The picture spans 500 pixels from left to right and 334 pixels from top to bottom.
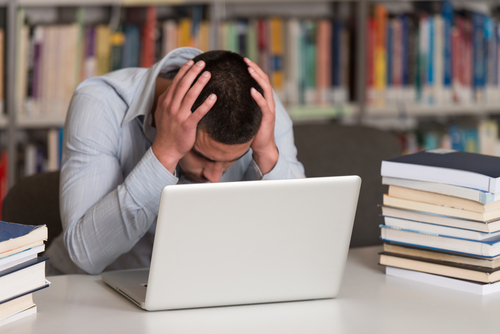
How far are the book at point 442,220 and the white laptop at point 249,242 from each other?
0.63 ft

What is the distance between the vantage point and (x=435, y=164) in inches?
39.3

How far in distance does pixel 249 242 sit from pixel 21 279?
314mm

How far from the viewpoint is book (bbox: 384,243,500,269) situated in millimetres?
966

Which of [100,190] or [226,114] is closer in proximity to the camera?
[226,114]

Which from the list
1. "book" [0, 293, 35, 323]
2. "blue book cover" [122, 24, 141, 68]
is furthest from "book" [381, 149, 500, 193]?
"blue book cover" [122, 24, 141, 68]

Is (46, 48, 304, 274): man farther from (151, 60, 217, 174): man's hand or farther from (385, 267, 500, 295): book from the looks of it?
(385, 267, 500, 295): book

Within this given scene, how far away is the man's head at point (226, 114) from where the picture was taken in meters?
1.03

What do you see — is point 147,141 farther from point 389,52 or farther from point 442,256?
point 389,52

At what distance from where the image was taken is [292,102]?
2439 mm

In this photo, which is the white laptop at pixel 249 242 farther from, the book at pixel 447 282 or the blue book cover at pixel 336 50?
the blue book cover at pixel 336 50

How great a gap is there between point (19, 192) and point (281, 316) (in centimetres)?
79

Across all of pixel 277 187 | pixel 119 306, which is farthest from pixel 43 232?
pixel 277 187

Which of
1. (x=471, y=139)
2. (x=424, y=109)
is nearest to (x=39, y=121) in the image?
(x=424, y=109)

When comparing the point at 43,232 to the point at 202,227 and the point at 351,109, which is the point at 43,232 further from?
the point at 351,109
